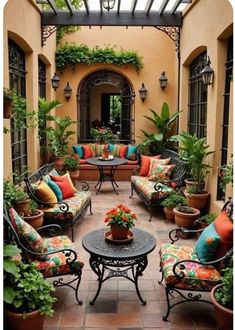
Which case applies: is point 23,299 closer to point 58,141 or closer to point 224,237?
point 224,237

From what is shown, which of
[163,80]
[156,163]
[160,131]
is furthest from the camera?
[163,80]

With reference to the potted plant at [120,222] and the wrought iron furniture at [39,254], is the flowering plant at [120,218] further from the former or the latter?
the wrought iron furniture at [39,254]

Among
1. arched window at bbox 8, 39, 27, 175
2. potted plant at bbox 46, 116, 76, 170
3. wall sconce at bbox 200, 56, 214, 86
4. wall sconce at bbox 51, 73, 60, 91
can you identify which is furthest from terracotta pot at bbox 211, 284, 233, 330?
wall sconce at bbox 51, 73, 60, 91

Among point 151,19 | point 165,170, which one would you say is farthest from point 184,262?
point 151,19

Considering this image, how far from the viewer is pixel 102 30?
8906mm

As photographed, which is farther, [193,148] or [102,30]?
[102,30]

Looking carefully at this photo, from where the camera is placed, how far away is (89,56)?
8.88 meters

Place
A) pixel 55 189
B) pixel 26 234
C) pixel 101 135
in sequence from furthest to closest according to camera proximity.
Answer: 1. pixel 101 135
2. pixel 55 189
3. pixel 26 234

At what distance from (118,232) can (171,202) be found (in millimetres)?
2452

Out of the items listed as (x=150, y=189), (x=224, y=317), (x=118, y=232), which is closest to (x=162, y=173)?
(x=150, y=189)

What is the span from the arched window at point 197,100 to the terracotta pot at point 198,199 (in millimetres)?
1558

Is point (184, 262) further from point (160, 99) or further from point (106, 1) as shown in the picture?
point (160, 99)

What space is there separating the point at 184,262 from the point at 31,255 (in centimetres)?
142

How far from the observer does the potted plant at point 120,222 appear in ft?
10.9
